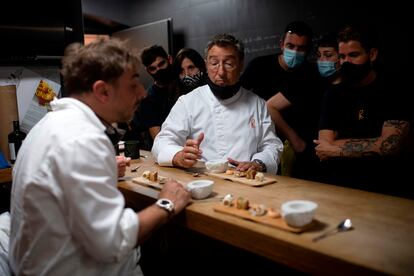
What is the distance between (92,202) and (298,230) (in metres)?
0.64

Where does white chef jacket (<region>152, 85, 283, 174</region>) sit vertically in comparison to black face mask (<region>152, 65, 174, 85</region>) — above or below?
below

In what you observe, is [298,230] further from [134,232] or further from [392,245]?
[134,232]

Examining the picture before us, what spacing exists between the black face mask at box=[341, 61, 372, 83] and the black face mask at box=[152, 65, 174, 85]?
1582 mm

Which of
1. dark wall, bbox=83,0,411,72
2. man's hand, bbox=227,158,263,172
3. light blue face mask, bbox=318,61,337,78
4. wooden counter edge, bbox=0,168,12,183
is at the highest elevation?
dark wall, bbox=83,0,411,72

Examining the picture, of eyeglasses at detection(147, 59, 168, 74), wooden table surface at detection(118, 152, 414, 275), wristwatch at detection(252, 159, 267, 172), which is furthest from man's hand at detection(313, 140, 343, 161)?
eyeglasses at detection(147, 59, 168, 74)

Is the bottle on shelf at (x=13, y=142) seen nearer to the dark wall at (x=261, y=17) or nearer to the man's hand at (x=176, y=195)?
the man's hand at (x=176, y=195)

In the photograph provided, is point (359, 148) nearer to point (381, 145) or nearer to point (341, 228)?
point (381, 145)

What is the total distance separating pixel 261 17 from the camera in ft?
13.4

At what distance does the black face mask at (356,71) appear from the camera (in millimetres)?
2283

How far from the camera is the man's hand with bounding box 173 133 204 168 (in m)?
2.05

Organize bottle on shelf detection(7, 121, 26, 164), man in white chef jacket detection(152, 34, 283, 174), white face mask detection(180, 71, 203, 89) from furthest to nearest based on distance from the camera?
white face mask detection(180, 71, 203, 89), bottle on shelf detection(7, 121, 26, 164), man in white chef jacket detection(152, 34, 283, 174)

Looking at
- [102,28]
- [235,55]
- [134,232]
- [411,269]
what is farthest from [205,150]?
[102,28]

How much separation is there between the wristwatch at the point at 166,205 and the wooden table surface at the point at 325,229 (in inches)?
3.7

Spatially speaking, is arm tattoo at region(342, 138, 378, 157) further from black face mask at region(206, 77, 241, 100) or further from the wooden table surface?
black face mask at region(206, 77, 241, 100)
